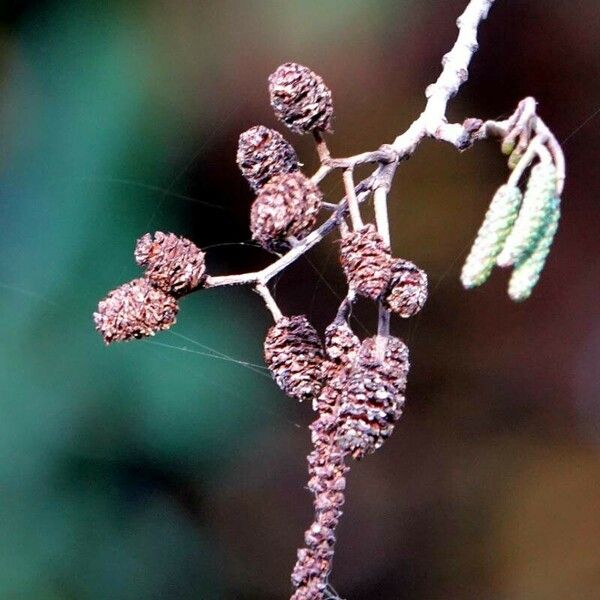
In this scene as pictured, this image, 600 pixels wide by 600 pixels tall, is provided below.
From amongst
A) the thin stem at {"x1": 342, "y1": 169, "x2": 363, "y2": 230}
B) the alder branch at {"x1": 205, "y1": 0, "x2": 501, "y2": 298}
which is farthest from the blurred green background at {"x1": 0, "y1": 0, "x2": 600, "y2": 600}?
the thin stem at {"x1": 342, "y1": 169, "x2": 363, "y2": 230}

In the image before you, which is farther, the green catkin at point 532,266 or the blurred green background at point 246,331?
the blurred green background at point 246,331

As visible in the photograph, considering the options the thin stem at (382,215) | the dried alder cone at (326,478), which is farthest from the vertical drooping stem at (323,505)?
the thin stem at (382,215)

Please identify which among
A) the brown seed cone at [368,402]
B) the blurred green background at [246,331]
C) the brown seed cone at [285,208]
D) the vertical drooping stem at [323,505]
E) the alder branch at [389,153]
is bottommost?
the vertical drooping stem at [323,505]

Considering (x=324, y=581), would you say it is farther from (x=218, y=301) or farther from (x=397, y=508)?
(x=397, y=508)

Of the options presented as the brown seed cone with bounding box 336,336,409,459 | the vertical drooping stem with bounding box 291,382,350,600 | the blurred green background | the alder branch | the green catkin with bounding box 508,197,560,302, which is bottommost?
the vertical drooping stem with bounding box 291,382,350,600

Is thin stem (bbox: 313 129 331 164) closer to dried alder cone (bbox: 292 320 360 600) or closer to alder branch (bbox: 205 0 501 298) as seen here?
alder branch (bbox: 205 0 501 298)

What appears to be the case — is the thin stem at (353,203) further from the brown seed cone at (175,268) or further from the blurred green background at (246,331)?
the blurred green background at (246,331)
